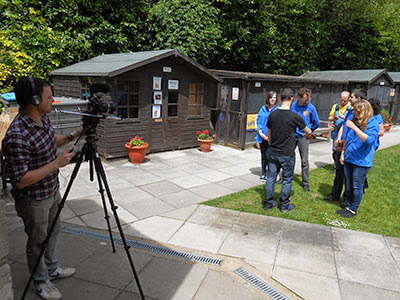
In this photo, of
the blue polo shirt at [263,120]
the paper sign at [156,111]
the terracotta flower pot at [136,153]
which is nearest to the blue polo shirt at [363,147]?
the blue polo shirt at [263,120]

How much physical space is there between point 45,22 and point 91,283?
11146 mm

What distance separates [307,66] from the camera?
2131 cm

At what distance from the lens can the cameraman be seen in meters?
2.78

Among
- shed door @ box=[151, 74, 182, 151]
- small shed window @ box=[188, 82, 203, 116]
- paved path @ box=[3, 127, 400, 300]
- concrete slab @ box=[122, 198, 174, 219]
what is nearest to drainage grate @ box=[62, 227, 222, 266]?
paved path @ box=[3, 127, 400, 300]

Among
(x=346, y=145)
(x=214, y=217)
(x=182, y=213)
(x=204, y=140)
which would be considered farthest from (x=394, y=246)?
(x=204, y=140)

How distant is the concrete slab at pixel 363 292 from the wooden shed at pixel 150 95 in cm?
704

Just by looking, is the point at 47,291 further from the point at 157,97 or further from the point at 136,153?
the point at 157,97

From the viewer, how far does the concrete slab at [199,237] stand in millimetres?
4602

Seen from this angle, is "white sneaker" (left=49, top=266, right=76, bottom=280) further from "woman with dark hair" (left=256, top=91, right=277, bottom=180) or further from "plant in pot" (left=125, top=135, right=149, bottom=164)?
"plant in pot" (left=125, top=135, right=149, bottom=164)

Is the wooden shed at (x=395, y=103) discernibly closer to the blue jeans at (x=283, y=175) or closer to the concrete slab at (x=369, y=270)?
the blue jeans at (x=283, y=175)

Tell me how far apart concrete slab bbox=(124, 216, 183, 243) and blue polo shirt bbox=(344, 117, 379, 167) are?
327 cm

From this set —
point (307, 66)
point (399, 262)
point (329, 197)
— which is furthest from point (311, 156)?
point (307, 66)

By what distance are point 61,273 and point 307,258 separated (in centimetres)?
318

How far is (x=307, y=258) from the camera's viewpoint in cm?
434
